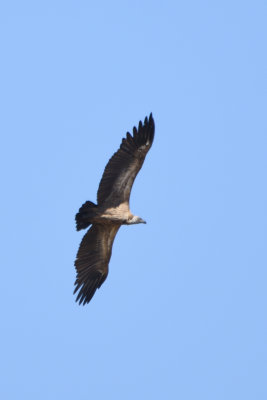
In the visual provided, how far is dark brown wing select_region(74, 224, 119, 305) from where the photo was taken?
72.3ft

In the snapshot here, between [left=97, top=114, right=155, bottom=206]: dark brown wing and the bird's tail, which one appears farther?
[left=97, top=114, right=155, bottom=206]: dark brown wing

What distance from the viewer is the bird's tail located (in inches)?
835

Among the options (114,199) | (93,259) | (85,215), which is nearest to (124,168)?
(114,199)

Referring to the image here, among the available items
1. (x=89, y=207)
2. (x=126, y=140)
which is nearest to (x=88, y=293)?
(x=89, y=207)

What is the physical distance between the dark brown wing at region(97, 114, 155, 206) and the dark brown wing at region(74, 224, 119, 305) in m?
0.79

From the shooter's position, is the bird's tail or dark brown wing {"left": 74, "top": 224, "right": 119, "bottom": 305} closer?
the bird's tail

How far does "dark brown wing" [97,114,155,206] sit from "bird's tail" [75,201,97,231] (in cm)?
37

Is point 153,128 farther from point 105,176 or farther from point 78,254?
point 78,254

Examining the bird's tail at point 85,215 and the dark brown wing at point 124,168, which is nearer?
the bird's tail at point 85,215

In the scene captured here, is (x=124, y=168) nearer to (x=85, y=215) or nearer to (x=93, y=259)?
(x=85, y=215)

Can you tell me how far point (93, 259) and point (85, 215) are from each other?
1.37 meters

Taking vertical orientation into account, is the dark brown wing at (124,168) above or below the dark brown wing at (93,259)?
above

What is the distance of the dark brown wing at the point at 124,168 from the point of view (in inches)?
848

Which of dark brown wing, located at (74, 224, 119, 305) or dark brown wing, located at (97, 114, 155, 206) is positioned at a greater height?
dark brown wing, located at (97, 114, 155, 206)
